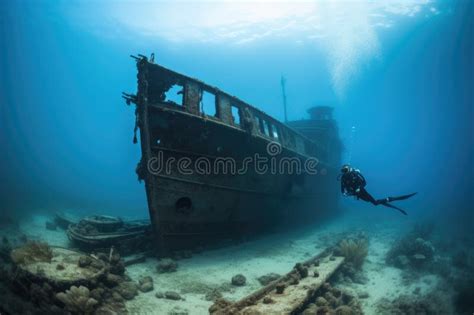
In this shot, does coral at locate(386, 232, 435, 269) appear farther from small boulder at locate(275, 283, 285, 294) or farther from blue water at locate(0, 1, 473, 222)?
blue water at locate(0, 1, 473, 222)

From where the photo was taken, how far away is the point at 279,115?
168500 millimetres

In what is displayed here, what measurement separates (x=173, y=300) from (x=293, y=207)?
8649mm

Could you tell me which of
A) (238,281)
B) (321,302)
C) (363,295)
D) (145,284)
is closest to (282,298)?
(321,302)

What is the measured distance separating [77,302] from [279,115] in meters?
168

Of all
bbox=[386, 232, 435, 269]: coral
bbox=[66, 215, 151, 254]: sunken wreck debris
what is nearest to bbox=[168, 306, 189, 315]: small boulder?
bbox=[66, 215, 151, 254]: sunken wreck debris

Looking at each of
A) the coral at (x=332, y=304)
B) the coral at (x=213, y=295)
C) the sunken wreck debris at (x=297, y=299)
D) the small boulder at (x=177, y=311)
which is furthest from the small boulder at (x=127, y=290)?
the coral at (x=332, y=304)

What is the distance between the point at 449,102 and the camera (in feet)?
277

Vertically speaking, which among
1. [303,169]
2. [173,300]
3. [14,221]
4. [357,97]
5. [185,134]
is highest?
[357,97]

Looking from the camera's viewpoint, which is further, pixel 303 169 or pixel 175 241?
pixel 303 169

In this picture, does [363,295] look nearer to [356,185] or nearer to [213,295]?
[356,185]

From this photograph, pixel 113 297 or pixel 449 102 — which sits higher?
pixel 449 102

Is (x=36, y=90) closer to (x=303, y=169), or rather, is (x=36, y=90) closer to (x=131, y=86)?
(x=131, y=86)

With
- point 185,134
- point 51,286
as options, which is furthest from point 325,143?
point 51,286

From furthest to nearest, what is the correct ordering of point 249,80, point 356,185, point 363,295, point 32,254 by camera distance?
1. point 249,80
2. point 356,185
3. point 363,295
4. point 32,254
